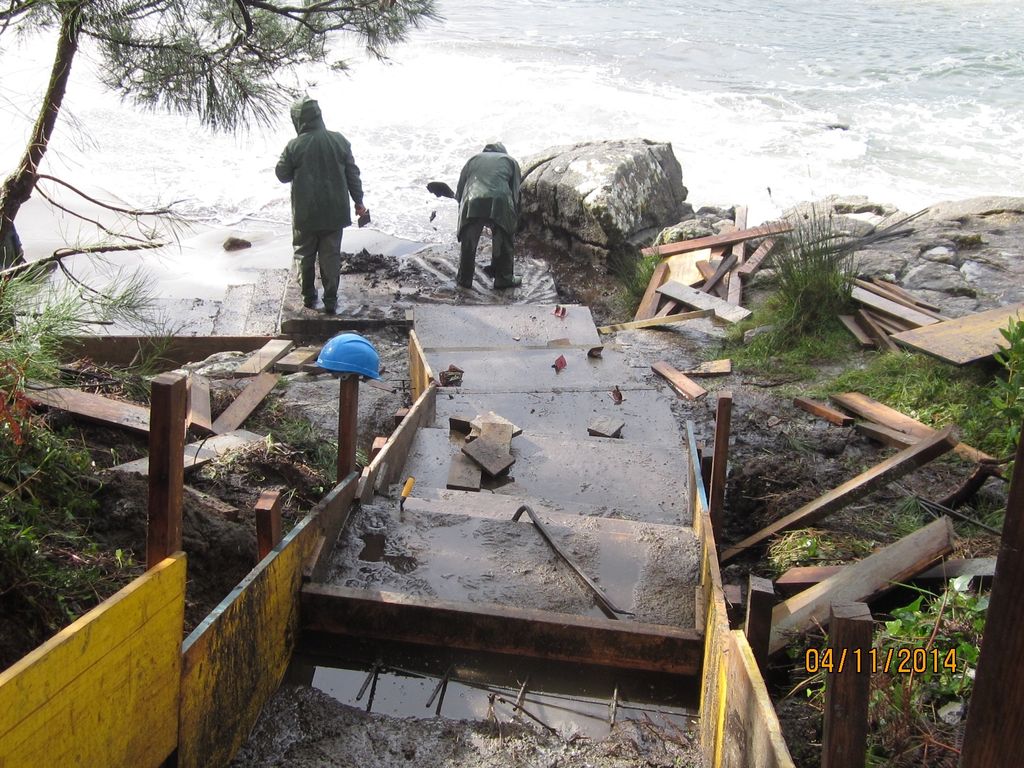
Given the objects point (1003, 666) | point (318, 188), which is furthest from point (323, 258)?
point (1003, 666)

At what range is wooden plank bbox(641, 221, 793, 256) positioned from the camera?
8.97m

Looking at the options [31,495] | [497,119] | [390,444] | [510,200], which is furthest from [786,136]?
[31,495]

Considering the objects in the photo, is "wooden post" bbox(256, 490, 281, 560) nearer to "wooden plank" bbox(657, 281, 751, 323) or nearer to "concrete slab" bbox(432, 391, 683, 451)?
"concrete slab" bbox(432, 391, 683, 451)

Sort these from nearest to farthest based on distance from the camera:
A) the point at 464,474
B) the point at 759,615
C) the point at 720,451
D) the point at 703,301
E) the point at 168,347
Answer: the point at 759,615, the point at 720,451, the point at 464,474, the point at 168,347, the point at 703,301

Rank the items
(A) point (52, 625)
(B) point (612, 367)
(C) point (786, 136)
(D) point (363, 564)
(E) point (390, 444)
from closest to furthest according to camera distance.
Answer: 1. (A) point (52, 625)
2. (D) point (363, 564)
3. (E) point (390, 444)
4. (B) point (612, 367)
5. (C) point (786, 136)

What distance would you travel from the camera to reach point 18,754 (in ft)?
5.88

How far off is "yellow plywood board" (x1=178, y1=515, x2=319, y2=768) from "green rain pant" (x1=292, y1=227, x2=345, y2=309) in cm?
515

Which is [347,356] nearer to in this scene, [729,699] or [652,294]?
[729,699]

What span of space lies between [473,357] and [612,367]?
3.50 ft

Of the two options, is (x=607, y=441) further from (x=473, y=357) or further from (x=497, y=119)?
(x=497, y=119)

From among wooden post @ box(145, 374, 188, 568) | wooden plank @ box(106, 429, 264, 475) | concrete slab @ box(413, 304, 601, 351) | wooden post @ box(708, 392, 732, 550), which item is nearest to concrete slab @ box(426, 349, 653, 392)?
concrete slab @ box(413, 304, 601, 351)

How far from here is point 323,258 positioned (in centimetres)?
801

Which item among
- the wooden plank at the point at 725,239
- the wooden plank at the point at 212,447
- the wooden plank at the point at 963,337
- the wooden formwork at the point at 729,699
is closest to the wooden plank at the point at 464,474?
the wooden plank at the point at 212,447

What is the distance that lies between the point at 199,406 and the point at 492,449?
6.13ft
